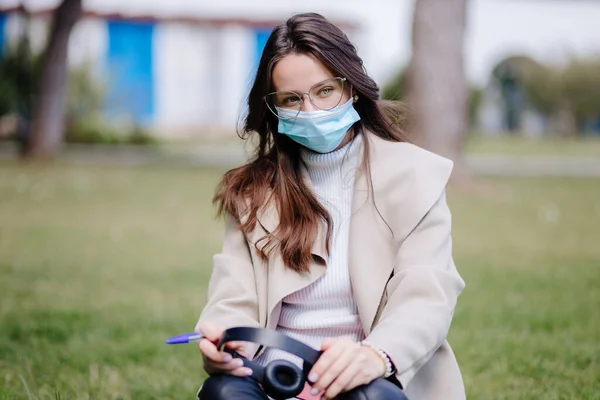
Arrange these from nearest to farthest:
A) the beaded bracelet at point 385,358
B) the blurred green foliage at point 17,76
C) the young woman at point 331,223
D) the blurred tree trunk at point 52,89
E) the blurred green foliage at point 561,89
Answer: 1. the beaded bracelet at point 385,358
2. the young woman at point 331,223
3. the blurred tree trunk at point 52,89
4. the blurred green foliage at point 17,76
5. the blurred green foliage at point 561,89

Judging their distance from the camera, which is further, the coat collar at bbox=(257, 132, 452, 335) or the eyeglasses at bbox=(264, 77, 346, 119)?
the eyeglasses at bbox=(264, 77, 346, 119)

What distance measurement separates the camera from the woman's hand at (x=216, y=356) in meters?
2.01

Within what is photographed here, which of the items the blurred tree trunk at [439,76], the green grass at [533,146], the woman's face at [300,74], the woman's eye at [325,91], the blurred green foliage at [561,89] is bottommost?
the green grass at [533,146]

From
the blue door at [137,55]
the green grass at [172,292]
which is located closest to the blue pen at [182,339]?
the green grass at [172,292]

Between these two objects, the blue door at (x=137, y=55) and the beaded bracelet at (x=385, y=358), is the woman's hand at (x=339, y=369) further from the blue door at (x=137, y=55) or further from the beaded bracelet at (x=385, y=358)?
the blue door at (x=137, y=55)

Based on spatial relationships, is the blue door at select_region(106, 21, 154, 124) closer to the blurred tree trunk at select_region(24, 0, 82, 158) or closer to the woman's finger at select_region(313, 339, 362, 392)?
the blurred tree trunk at select_region(24, 0, 82, 158)

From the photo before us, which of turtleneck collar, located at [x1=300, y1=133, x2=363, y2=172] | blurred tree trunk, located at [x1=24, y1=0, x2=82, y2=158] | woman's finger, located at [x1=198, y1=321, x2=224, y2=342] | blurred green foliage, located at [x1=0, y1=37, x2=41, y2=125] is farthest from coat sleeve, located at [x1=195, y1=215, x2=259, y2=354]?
blurred green foliage, located at [x1=0, y1=37, x2=41, y2=125]

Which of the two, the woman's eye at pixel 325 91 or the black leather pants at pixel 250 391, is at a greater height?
the woman's eye at pixel 325 91

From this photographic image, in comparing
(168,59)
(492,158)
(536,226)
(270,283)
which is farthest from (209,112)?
(270,283)

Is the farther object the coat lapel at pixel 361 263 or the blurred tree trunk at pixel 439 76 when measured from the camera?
the blurred tree trunk at pixel 439 76

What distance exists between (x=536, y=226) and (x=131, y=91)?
19.3 metres

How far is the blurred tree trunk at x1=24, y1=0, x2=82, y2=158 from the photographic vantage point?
1462 cm

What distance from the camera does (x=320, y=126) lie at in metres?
2.35

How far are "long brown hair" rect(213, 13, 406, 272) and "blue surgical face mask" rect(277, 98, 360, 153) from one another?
0.25 ft
